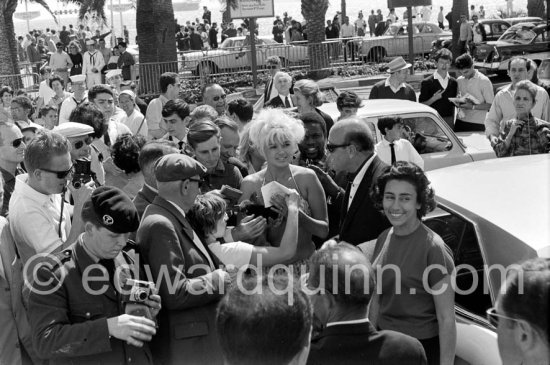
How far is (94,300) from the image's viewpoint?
12.5 ft

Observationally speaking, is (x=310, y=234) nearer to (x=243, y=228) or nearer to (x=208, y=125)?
(x=243, y=228)

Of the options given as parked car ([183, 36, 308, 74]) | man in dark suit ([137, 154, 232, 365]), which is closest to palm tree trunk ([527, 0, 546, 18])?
parked car ([183, 36, 308, 74])

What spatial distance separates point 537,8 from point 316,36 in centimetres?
1281

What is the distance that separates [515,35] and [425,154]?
1745 centimetres

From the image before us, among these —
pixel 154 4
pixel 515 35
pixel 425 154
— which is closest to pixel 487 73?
pixel 515 35

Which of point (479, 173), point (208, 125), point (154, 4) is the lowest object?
point (479, 173)

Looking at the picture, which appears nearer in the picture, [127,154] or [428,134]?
[127,154]

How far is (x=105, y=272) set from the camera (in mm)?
3859

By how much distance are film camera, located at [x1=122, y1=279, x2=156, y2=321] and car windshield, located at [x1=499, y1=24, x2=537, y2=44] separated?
22.4 meters

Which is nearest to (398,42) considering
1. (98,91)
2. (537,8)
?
(537,8)

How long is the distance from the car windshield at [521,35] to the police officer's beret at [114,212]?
2224 cm

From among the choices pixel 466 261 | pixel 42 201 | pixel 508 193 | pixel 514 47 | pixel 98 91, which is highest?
pixel 514 47

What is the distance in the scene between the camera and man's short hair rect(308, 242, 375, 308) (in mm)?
3303

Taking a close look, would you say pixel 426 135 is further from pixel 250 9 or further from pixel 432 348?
pixel 250 9
